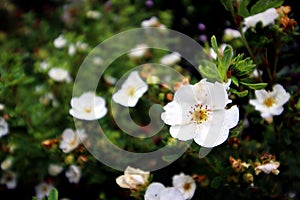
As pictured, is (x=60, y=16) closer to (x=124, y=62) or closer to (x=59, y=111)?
(x=124, y=62)

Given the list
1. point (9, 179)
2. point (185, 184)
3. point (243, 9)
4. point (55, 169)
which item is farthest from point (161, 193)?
point (9, 179)

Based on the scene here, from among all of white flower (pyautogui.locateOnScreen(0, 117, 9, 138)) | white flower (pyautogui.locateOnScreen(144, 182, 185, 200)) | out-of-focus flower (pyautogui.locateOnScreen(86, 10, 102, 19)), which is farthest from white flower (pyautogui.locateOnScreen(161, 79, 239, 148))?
out-of-focus flower (pyautogui.locateOnScreen(86, 10, 102, 19))

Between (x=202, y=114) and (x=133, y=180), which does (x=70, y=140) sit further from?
(x=202, y=114)

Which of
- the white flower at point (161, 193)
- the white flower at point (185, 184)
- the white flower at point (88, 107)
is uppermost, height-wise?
the white flower at point (88, 107)

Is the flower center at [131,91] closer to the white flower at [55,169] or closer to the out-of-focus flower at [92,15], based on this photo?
the white flower at [55,169]

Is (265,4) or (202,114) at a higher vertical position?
(265,4)

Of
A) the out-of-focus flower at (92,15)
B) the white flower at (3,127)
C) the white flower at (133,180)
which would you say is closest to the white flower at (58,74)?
the white flower at (3,127)
